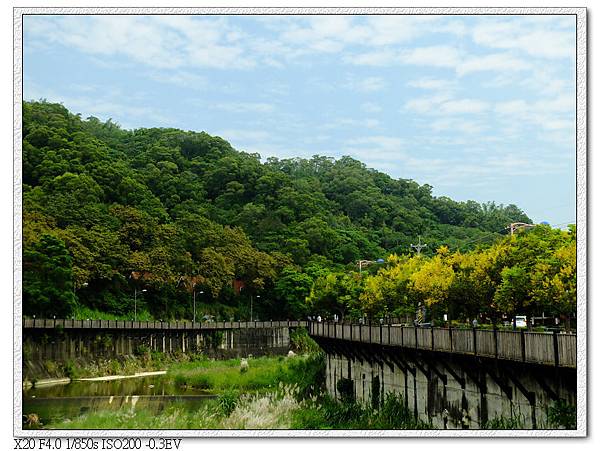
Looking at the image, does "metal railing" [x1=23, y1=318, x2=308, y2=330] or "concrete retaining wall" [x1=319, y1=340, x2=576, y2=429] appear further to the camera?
"metal railing" [x1=23, y1=318, x2=308, y2=330]

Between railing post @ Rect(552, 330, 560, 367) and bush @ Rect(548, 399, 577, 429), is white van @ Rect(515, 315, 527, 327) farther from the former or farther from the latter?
railing post @ Rect(552, 330, 560, 367)

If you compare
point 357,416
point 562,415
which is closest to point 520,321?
point 357,416

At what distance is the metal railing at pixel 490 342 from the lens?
62.5 ft

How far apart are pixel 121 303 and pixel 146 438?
53347 mm

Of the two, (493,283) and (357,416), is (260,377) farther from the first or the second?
(493,283)

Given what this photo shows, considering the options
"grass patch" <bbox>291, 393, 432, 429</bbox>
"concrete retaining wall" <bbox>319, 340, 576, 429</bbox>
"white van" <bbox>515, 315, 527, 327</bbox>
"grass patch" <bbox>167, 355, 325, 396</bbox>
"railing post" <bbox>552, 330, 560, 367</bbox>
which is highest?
"railing post" <bbox>552, 330, 560, 367</bbox>

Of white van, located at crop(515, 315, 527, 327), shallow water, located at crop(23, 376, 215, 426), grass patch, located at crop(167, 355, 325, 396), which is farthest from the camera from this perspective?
grass patch, located at crop(167, 355, 325, 396)

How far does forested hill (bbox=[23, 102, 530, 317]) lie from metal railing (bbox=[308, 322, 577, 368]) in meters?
20.8

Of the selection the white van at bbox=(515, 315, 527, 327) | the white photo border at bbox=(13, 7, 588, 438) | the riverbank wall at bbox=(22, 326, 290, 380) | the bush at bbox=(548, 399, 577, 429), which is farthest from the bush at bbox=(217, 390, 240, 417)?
the bush at bbox=(548, 399, 577, 429)

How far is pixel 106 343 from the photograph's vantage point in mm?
61781

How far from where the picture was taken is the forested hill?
6469 cm

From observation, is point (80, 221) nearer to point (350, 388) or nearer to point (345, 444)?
point (350, 388)

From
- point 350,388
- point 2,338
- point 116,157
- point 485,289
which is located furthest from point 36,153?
point 2,338

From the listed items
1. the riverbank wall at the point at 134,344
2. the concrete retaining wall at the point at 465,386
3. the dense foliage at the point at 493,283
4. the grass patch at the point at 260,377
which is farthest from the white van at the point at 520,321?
the riverbank wall at the point at 134,344
